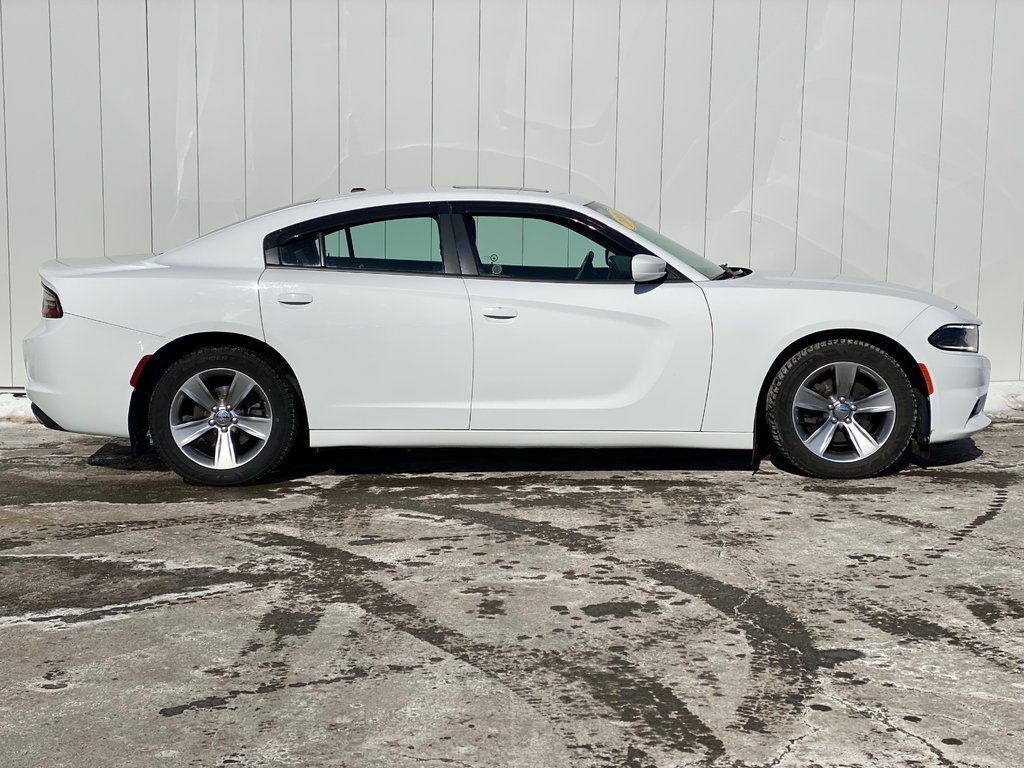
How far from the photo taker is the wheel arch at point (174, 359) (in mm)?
6797

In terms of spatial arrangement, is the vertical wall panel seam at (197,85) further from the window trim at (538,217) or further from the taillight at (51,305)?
the window trim at (538,217)

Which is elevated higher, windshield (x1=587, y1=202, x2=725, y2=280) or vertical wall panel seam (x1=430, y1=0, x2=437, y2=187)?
vertical wall panel seam (x1=430, y1=0, x2=437, y2=187)

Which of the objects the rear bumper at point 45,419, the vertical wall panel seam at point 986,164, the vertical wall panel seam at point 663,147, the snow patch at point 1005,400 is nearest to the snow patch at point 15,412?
the rear bumper at point 45,419

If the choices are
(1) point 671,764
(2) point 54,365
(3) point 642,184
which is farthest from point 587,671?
(3) point 642,184

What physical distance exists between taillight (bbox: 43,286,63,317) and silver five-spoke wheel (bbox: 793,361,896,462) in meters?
3.86

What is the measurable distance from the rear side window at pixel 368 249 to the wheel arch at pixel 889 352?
1.83 meters

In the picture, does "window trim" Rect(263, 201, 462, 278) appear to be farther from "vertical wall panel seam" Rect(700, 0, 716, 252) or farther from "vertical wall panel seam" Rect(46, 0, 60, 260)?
"vertical wall panel seam" Rect(46, 0, 60, 260)

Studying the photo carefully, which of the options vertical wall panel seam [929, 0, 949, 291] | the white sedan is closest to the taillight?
the white sedan

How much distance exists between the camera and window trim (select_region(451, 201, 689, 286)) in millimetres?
6828

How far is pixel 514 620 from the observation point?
4.62m

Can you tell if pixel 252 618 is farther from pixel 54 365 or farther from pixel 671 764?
pixel 54 365

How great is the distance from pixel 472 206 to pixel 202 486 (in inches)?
81.1

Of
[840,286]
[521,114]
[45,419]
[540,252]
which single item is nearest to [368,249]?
[540,252]

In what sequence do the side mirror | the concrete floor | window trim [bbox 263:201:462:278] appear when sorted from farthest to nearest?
window trim [bbox 263:201:462:278] → the side mirror → the concrete floor
